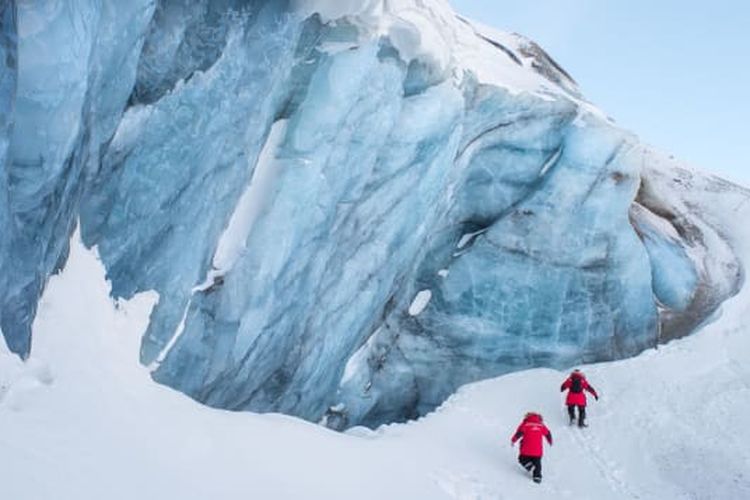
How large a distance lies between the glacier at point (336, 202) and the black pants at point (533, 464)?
4.86 m

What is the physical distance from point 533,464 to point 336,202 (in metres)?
5.90

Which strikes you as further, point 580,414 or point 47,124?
point 580,414

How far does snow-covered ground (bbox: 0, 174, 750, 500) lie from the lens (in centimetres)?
581

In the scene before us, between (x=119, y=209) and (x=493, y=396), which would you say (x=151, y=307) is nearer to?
(x=119, y=209)

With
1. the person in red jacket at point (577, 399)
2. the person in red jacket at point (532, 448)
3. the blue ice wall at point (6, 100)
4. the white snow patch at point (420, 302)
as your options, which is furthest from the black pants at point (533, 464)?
the blue ice wall at point (6, 100)

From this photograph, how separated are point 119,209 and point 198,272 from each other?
75.0 inches

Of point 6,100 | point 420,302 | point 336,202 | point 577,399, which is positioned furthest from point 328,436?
point 420,302

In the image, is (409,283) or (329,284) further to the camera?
(409,283)

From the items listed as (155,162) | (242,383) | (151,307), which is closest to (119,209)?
(155,162)

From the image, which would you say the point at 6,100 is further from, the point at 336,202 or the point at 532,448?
the point at 532,448

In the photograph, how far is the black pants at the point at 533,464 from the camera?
37.2 ft

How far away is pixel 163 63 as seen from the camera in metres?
8.75

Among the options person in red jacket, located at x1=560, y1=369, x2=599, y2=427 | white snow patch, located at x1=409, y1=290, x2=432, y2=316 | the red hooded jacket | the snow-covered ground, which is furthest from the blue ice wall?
white snow patch, located at x1=409, y1=290, x2=432, y2=316

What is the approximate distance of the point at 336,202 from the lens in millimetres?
13109
